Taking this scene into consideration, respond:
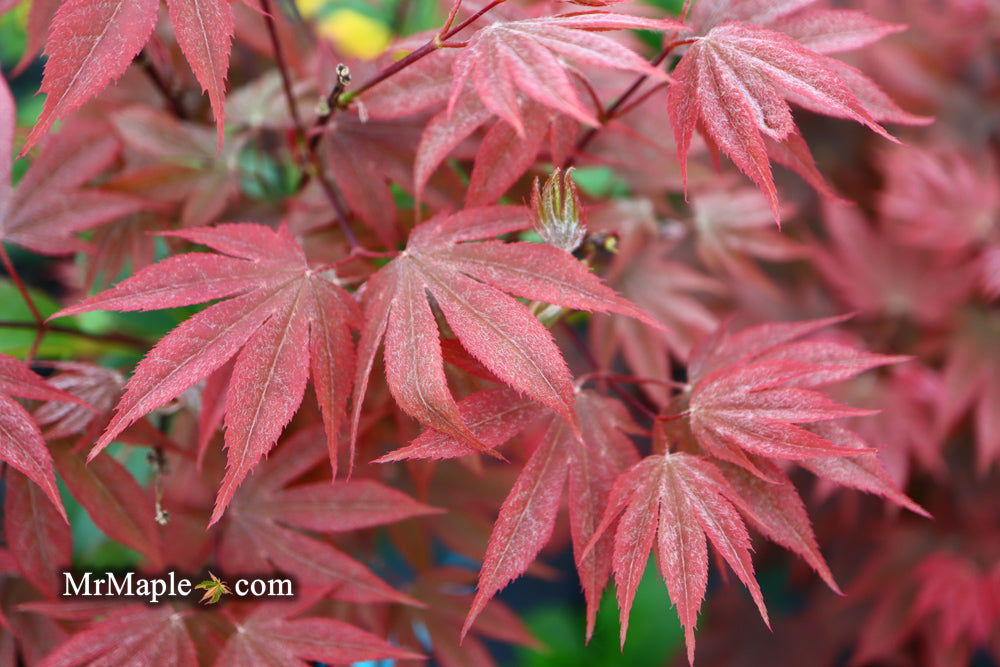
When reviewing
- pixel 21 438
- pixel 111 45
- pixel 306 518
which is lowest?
pixel 306 518

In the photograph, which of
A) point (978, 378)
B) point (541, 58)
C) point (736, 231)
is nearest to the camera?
point (541, 58)

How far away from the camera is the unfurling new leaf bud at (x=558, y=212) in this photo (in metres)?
0.49

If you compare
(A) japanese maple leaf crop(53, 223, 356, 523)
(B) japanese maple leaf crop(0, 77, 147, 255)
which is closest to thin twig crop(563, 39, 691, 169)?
(A) japanese maple leaf crop(53, 223, 356, 523)

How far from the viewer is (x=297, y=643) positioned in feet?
1.81

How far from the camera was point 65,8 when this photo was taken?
1.46 feet

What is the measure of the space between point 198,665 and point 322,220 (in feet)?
1.25

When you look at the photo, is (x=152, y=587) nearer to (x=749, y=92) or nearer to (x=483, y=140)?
(x=483, y=140)

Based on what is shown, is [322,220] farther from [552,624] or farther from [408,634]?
[552,624]

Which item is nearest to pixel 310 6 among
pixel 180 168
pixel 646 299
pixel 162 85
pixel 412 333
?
pixel 162 85

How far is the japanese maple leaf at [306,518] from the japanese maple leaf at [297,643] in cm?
4

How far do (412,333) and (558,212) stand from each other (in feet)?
0.42

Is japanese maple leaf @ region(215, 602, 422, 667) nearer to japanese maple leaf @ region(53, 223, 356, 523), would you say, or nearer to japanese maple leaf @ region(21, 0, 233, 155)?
japanese maple leaf @ region(53, 223, 356, 523)

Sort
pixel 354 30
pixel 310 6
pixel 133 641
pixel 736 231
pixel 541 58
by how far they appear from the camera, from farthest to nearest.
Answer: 1. pixel 354 30
2. pixel 310 6
3. pixel 736 231
4. pixel 133 641
5. pixel 541 58

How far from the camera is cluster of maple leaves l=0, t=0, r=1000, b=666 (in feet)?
1.51
